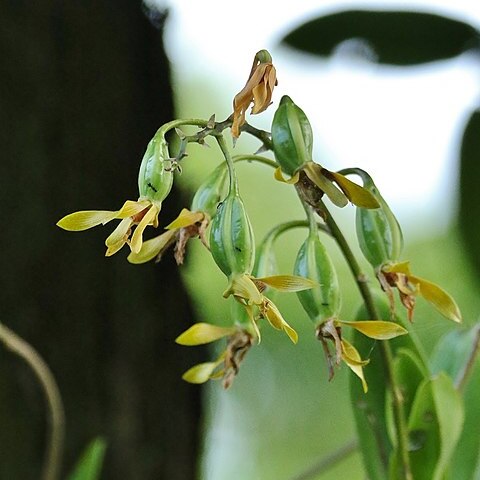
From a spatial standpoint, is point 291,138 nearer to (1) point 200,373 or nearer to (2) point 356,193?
(2) point 356,193

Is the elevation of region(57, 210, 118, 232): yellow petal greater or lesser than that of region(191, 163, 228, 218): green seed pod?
lesser

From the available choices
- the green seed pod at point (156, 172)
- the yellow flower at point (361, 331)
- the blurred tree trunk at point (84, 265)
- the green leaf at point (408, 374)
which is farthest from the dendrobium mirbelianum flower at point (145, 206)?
the blurred tree trunk at point (84, 265)

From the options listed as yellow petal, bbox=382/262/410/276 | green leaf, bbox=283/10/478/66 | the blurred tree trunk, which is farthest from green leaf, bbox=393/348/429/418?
green leaf, bbox=283/10/478/66

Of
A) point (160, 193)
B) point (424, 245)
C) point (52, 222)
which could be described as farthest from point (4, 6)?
point (424, 245)

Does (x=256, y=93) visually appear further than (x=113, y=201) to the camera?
No

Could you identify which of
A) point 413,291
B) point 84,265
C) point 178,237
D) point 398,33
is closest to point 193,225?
point 178,237

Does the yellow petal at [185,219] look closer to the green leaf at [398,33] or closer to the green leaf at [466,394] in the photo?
the green leaf at [466,394]

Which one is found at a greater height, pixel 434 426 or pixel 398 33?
pixel 398 33

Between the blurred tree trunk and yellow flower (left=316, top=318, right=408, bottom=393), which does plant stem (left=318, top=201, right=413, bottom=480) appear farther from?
the blurred tree trunk
